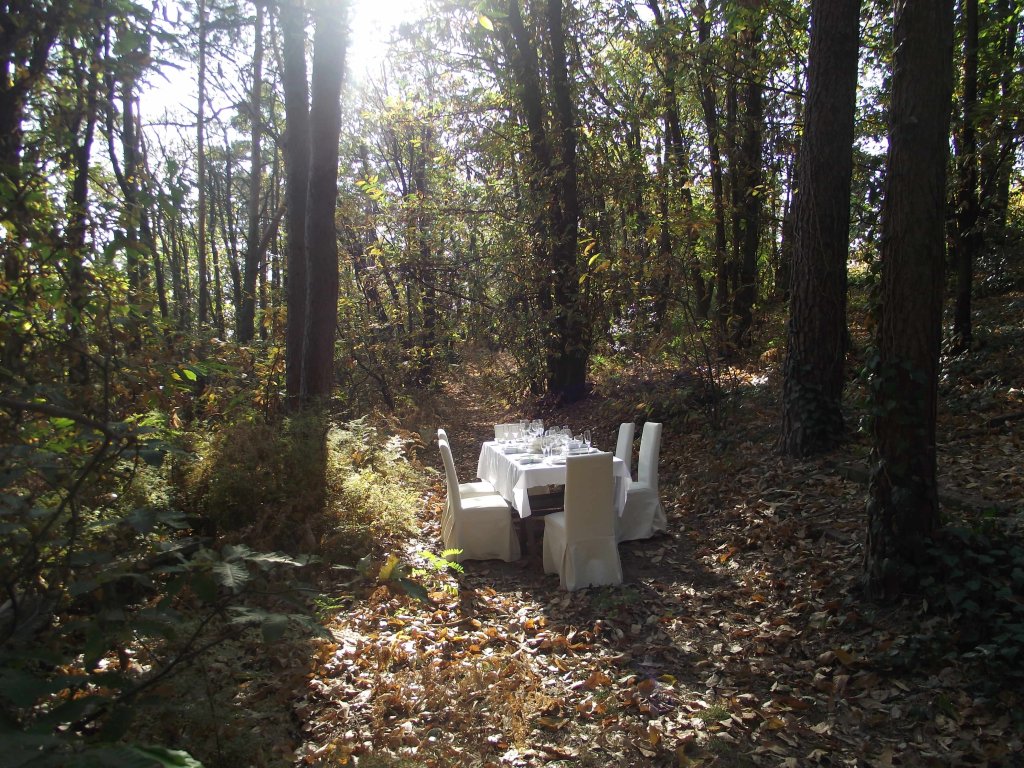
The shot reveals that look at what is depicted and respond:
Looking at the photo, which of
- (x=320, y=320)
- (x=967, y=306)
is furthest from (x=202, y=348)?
(x=967, y=306)

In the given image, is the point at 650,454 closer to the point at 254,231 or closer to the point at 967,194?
the point at 967,194

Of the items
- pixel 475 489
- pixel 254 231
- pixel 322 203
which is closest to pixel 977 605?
pixel 475 489

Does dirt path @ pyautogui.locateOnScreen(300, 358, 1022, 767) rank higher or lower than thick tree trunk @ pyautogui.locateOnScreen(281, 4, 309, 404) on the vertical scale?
lower

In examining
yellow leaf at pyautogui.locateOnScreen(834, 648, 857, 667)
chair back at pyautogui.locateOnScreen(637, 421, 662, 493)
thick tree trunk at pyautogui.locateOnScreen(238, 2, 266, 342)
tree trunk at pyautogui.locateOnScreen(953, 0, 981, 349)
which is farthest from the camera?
thick tree trunk at pyautogui.locateOnScreen(238, 2, 266, 342)

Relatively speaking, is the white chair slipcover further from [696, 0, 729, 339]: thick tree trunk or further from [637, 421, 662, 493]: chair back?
[696, 0, 729, 339]: thick tree trunk

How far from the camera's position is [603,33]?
1224 cm

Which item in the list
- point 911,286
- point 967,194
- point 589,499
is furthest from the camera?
point 967,194

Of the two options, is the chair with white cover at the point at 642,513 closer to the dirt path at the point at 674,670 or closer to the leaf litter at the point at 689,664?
the leaf litter at the point at 689,664

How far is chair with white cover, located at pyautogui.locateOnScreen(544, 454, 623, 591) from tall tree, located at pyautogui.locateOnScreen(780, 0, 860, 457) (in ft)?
7.95

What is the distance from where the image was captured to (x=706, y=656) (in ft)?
13.8

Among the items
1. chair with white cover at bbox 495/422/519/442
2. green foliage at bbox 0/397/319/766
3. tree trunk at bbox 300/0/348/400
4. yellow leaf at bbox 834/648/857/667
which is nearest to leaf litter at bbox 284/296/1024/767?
yellow leaf at bbox 834/648/857/667

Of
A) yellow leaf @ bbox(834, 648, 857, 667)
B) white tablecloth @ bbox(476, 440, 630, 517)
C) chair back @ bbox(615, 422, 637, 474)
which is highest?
chair back @ bbox(615, 422, 637, 474)

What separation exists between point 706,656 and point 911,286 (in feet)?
8.47

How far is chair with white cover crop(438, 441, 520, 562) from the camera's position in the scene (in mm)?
6156
